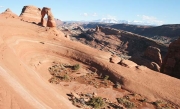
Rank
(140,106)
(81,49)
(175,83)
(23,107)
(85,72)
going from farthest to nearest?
(81,49)
(85,72)
(175,83)
(140,106)
(23,107)

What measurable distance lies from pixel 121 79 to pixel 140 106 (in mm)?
4914

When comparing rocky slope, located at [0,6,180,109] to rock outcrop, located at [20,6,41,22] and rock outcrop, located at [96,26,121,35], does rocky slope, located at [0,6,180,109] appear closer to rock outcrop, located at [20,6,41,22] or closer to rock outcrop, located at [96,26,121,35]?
rock outcrop, located at [20,6,41,22]

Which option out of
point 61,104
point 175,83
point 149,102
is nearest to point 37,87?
point 61,104

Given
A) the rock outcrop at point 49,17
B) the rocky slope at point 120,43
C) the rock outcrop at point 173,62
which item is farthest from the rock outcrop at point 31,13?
the rocky slope at point 120,43

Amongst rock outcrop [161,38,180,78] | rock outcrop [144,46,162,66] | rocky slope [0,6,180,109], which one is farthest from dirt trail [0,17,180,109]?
rock outcrop [144,46,162,66]

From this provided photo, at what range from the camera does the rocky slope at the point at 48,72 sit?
1212 cm

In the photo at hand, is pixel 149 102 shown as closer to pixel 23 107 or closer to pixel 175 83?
pixel 175 83

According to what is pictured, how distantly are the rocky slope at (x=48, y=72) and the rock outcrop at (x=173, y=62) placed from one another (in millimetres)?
8534

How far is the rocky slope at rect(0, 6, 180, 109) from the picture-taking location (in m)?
12.1

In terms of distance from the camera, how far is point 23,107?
10.4m

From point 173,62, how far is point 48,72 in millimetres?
20036

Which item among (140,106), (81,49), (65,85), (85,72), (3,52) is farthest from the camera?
(81,49)

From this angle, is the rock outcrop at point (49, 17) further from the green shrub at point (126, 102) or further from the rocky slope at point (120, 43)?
the rocky slope at point (120, 43)

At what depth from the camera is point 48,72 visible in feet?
79.8
